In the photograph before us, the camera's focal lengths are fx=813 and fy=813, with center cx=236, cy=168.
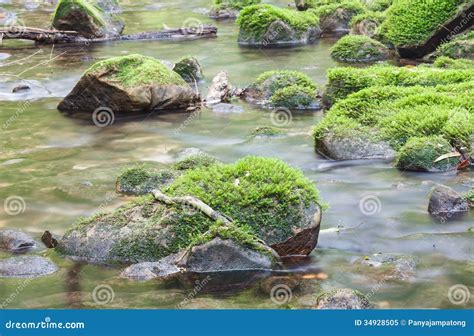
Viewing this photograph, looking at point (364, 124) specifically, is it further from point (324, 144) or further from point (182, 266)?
point (182, 266)

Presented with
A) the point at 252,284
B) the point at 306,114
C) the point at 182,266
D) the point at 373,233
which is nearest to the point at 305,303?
the point at 252,284

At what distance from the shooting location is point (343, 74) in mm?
12039

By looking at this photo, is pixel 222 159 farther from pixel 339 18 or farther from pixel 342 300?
pixel 339 18

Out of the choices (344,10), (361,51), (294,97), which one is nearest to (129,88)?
(294,97)

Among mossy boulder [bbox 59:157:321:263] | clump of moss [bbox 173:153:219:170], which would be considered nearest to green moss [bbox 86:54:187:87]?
clump of moss [bbox 173:153:219:170]

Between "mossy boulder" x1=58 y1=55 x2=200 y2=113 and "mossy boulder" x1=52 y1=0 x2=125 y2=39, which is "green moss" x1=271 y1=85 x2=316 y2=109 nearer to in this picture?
"mossy boulder" x1=58 y1=55 x2=200 y2=113

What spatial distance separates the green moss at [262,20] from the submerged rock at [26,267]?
12607 mm

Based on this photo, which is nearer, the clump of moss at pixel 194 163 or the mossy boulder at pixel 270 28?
the clump of moss at pixel 194 163

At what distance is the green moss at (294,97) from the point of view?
12609 millimetres

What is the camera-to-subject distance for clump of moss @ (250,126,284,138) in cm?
1109

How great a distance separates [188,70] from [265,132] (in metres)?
3.69

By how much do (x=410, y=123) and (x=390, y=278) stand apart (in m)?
3.94

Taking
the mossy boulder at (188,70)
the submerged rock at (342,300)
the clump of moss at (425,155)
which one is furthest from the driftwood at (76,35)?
the submerged rock at (342,300)

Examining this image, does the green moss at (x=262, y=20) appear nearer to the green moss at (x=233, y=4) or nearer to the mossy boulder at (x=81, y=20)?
the mossy boulder at (x=81, y=20)
